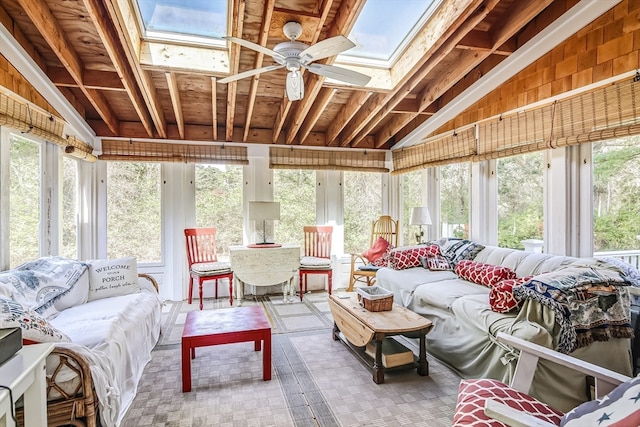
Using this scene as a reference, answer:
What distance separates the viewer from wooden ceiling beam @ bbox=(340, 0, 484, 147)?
2.32 meters

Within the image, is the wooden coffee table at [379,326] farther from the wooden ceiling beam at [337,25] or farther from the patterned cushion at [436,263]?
the wooden ceiling beam at [337,25]

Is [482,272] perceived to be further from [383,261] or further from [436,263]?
[383,261]

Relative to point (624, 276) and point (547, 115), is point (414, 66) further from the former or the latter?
point (624, 276)

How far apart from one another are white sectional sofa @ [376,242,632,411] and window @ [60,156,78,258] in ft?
11.5

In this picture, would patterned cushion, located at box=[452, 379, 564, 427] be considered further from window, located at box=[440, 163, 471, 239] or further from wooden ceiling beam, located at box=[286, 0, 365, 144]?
window, located at box=[440, 163, 471, 239]

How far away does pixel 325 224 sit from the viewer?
506 cm

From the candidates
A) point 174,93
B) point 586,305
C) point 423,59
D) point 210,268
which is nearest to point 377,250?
point 210,268

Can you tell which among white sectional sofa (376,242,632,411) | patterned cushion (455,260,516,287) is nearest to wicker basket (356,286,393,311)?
white sectional sofa (376,242,632,411)

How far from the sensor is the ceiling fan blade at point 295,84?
244 centimetres

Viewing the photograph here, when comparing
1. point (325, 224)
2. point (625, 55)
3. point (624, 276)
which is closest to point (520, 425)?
point (624, 276)

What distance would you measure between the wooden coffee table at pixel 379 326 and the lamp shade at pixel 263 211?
72.1 inches

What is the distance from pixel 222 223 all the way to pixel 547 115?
3.78 m

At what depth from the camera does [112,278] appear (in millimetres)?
2959

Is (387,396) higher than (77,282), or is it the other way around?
(77,282)
